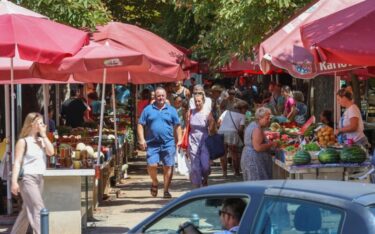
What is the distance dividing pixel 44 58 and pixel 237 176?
938 centimetres

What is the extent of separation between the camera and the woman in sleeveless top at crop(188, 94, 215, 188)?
45.7ft

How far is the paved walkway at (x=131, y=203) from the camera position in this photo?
492 inches

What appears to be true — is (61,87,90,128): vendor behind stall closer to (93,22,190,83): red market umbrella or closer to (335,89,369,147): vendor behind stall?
(93,22,190,83): red market umbrella

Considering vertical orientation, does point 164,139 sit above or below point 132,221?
above

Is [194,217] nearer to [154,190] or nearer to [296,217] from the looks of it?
[296,217]

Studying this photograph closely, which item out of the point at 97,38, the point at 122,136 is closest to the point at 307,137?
the point at 97,38

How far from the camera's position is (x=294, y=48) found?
38.7 feet

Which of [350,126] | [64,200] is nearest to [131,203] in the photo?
[64,200]

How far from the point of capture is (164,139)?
14531mm

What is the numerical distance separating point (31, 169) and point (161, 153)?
494cm

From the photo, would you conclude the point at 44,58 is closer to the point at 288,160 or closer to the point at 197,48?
the point at 288,160

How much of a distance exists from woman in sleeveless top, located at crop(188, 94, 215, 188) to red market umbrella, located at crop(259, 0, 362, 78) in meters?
1.84

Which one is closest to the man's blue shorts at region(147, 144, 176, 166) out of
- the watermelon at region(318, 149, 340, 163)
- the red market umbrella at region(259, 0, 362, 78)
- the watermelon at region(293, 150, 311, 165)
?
the red market umbrella at region(259, 0, 362, 78)

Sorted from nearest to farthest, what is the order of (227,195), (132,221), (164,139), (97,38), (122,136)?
1. (227,195)
2. (132,221)
3. (164,139)
4. (97,38)
5. (122,136)
